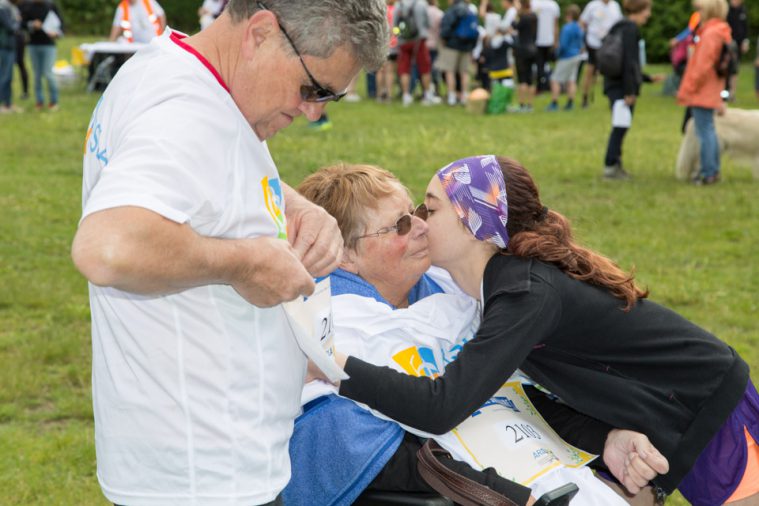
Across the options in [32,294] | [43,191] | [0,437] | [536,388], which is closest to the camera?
[536,388]

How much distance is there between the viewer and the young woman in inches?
104

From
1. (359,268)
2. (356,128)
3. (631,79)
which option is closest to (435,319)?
(359,268)

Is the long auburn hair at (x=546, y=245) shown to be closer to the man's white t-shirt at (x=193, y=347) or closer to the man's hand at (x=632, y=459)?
the man's hand at (x=632, y=459)

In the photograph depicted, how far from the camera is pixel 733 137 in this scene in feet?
34.0

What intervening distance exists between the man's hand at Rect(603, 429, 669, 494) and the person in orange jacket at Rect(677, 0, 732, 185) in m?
7.74

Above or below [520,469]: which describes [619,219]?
below

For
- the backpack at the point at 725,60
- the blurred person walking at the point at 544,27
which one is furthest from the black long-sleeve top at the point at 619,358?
the blurred person walking at the point at 544,27

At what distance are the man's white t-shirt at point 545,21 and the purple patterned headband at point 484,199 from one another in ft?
55.0

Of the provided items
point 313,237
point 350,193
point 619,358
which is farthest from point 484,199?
point 313,237

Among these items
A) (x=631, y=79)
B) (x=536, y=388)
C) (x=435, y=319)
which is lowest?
(x=631, y=79)

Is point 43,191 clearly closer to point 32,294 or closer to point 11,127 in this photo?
point 32,294

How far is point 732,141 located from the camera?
10398 millimetres

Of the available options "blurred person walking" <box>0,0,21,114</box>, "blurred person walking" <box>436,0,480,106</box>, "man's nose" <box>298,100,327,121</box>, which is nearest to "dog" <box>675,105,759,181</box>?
"blurred person walking" <box>436,0,480,106</box>

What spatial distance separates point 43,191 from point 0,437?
5.25 meters
